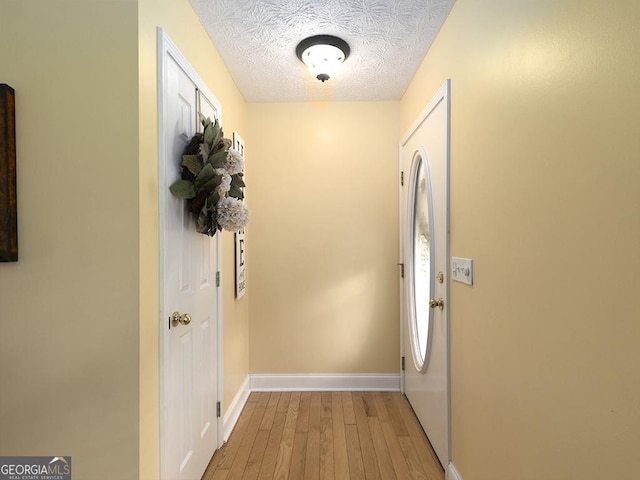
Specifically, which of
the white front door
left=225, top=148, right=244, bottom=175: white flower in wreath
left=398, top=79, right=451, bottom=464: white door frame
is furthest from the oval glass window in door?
left=225, top=148, right=244, bottom=175: white flower in wreath

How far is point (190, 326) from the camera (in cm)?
167

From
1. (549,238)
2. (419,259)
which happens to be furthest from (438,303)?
(549,238)

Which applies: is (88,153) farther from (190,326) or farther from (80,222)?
(190,326)

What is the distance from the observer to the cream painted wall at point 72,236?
1.19 meters

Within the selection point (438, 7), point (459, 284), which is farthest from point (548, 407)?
point (438, 7)

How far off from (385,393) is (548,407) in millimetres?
1958

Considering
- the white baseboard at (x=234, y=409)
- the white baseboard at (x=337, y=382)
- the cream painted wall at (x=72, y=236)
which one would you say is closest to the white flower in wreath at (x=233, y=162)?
the cream painted wall at (x=72, y=236)

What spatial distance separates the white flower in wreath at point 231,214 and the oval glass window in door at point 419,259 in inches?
45.2

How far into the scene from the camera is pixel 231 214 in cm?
159

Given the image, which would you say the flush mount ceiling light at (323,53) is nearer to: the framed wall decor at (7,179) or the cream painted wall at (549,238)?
the cream painted wall at (549,238)

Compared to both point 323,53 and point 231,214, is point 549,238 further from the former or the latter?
point 323,53

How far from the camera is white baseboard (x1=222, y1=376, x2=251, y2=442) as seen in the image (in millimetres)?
2203

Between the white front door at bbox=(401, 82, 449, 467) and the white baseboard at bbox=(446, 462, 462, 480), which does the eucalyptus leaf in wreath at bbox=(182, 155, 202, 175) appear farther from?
the white baseboard at bbox=(446, 462, 462, 480)

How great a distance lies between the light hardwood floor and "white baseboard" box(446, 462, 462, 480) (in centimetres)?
11
